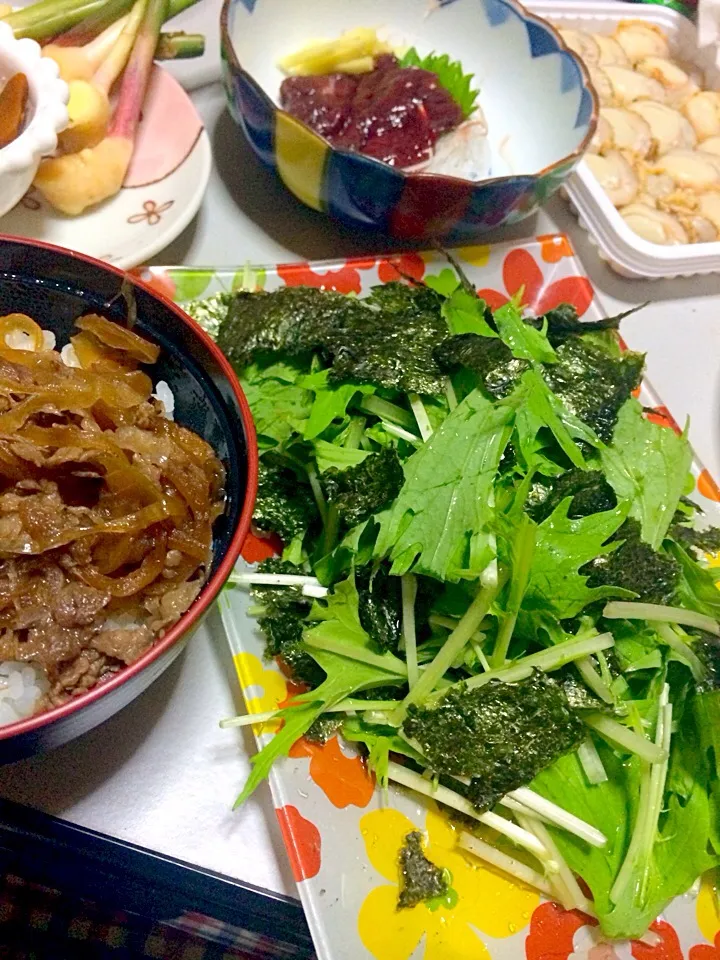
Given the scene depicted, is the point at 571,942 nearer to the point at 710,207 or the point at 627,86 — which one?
the point at 710,207

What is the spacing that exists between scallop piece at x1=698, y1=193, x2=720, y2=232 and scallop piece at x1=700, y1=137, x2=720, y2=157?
17 cm

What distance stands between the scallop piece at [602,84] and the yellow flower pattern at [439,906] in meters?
1.65

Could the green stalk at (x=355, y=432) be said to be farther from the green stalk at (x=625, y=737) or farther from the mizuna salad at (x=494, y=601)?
the green stalk at (x=625, y=737)

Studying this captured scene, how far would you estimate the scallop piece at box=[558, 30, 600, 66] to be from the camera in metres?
1.82

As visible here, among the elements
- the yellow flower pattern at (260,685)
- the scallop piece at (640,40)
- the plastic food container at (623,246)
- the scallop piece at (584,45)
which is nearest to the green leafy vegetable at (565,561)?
the yellow flower pattern at (260,685)

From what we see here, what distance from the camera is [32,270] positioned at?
0.86 m

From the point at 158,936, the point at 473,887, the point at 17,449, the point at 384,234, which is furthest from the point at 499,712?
the point at 384,234

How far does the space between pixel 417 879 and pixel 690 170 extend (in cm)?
159

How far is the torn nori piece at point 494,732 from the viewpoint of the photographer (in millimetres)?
872

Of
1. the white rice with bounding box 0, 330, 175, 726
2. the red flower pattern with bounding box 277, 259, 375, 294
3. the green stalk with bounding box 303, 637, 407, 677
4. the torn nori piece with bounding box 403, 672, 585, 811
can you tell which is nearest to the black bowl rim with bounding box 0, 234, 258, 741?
the white rice with bounding box 0, 330, 175, 726

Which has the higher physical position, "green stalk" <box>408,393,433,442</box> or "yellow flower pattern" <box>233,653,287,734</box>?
"green stalk" <box>408,393,433,442</box>

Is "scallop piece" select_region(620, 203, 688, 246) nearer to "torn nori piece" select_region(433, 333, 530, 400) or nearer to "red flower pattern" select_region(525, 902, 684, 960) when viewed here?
"torn nori piece" select_region(433, 333, 530, 400)

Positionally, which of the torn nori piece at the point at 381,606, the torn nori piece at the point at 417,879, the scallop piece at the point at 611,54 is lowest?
the torn nori piece at the point at 417,879

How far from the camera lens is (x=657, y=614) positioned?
96 cm
